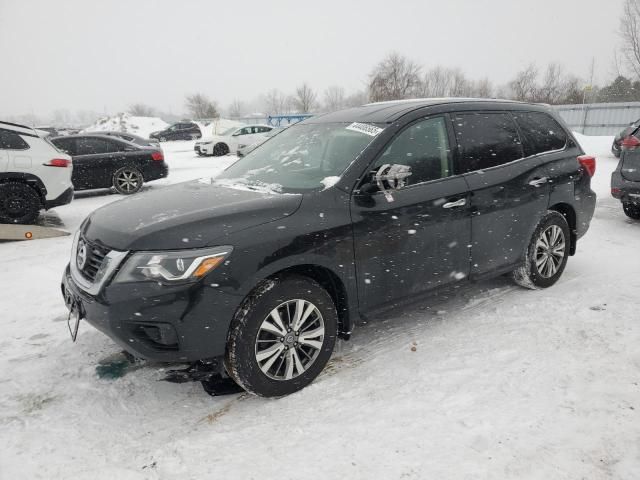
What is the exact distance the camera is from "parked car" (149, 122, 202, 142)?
37.1 metres

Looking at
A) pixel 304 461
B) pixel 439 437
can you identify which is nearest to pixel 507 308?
pixel 439 437

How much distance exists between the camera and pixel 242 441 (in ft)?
8.34

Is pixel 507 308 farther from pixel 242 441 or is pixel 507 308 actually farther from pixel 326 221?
pixel 242 441

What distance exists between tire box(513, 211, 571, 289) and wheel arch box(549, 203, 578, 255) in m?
0.09

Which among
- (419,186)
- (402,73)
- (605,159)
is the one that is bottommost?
(605,159)

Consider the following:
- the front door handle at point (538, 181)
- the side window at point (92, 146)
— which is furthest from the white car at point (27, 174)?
the front door handle at point (538, 181)

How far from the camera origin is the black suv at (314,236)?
2.55 meters

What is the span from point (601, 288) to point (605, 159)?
12.6 meters

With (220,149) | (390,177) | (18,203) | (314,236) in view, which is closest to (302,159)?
(390,177)

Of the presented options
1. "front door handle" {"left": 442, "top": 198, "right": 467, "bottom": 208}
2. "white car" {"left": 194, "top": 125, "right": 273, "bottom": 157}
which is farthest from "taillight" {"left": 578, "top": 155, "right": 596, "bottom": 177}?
"white car" {"left": 194, "top": 125, "right": 273, "bottom": 157}

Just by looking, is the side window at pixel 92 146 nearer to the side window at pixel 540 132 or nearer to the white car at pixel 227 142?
the side window at pixel 540 132

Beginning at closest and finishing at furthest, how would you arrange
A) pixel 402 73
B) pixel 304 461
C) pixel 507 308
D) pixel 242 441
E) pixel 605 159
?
pixel 304 461 < pixel 242 441 < pixel 507 308 < pixel 605 159 < pixel 402 73

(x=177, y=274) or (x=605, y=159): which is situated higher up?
(x=177, y=274)

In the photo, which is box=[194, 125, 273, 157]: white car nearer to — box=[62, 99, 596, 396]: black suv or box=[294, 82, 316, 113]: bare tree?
box=[62, 99, 596, 396]: black suv
